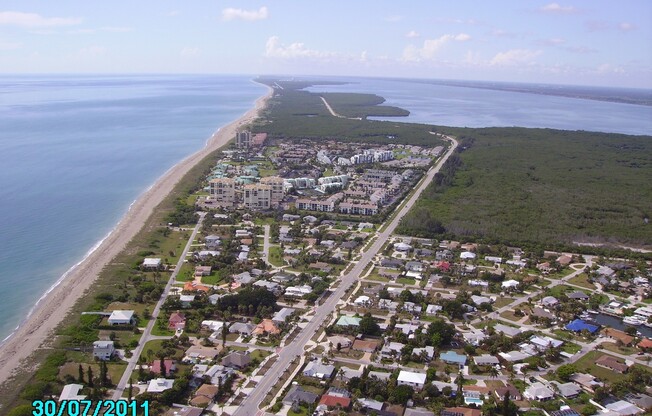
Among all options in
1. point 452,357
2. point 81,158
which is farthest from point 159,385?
point 81,158

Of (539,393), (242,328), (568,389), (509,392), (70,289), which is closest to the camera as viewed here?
(509,392)

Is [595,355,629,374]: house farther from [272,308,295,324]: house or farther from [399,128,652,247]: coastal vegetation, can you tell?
[399,128,652,247]: coastal vegetation

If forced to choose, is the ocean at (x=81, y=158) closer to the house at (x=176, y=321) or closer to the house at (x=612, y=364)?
the house at (x=176, y=321)

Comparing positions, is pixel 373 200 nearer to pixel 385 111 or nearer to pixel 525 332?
pixel 525 332

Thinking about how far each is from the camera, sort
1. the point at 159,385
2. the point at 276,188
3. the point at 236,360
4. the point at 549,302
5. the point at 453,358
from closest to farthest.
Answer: the point at 159,385
the point at 236,360
the point at 453,358
the point at 549,302
the point at 276,188

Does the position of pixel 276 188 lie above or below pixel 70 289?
above

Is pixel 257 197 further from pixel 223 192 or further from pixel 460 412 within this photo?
pixel 460 412
